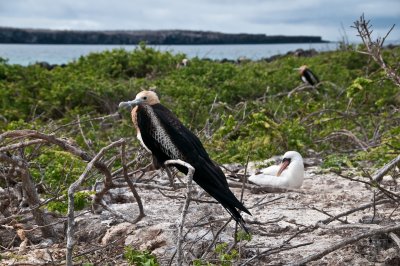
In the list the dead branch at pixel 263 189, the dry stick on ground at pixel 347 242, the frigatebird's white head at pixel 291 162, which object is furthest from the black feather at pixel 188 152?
the frigatebird's white head at pixel 291 162

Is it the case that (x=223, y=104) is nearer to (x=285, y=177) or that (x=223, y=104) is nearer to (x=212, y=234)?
(x=285, y=177)

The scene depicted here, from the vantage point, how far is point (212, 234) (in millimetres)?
3156

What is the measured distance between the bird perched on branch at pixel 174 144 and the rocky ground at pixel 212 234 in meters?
0.13

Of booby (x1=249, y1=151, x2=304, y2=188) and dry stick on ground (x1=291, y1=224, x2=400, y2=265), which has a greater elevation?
dry stick on ground (x1=291, y1=224, x2=400, y2=265)

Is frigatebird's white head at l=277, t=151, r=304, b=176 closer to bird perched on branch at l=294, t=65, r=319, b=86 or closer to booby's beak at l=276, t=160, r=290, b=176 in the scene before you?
booby's beak at l=276, t=160, r=290, b=176

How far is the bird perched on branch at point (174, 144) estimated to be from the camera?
3.07 meters

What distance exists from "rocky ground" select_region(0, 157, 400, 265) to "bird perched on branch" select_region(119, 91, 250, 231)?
0.13 metres

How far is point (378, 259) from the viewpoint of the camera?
117 inches

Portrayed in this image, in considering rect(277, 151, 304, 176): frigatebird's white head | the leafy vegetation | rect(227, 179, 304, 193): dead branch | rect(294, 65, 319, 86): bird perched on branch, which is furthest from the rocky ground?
rect(294, 65, 319, 86): bird perched on branch

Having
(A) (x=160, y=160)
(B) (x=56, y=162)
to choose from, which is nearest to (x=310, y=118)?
(B) (x=56, y=162)

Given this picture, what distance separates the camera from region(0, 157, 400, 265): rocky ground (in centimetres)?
298

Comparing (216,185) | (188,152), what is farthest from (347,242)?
(188,152)

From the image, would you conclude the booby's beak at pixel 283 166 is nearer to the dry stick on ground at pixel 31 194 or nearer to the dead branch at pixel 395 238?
the dry stick on ground at pixel 31 194

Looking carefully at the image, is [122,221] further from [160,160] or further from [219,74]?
[219,74]
